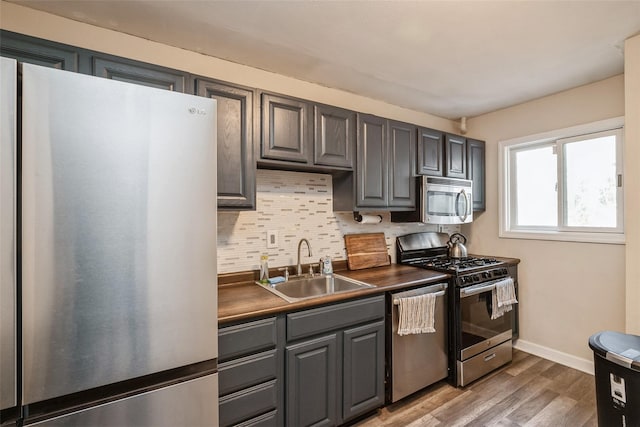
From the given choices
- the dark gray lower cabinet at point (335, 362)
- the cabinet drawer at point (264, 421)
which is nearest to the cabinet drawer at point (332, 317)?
the dark gray lower cabinet at point (335, 362)

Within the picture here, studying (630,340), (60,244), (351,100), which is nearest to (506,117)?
(351,100)

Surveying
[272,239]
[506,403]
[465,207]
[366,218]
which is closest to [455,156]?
[465,207]

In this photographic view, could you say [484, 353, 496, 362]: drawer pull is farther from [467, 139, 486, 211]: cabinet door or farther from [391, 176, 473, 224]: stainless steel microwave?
[467, 139, 486, 211]: cabinet door

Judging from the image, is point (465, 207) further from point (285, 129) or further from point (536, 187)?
point (285, 129)

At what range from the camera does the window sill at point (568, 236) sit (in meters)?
2.36

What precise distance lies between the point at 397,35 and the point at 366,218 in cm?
137

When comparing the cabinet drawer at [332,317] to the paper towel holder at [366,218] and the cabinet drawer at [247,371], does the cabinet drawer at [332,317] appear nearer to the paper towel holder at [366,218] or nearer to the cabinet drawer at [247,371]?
the cabinet drawer at [247,371]

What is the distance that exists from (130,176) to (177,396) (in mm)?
828

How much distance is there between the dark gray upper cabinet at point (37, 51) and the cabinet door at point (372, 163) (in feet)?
5.55

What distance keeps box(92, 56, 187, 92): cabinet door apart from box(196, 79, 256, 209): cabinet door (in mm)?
115

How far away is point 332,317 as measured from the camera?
176 cm

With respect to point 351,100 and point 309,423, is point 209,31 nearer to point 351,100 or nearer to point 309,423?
point 351,100

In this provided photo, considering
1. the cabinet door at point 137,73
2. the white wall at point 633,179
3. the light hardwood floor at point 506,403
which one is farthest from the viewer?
the light hardwood floor at point 506,403

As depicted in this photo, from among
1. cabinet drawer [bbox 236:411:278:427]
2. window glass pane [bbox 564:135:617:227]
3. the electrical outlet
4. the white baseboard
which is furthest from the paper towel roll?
the white baseboard
